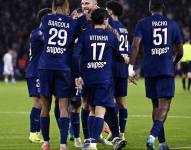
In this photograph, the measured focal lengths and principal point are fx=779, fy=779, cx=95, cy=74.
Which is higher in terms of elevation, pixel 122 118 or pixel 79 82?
pixel 79 82

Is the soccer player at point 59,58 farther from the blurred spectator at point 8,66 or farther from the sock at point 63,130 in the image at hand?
the blurred spectator at point 8,66

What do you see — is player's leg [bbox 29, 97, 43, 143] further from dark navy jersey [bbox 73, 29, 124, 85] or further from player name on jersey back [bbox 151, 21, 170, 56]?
player name on jersey back [bbox 151, 21, 170, 56]

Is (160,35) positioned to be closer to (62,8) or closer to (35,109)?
(62,8)

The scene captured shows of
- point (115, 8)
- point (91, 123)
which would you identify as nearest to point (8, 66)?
point (115, 8)

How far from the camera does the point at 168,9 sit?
182 ft

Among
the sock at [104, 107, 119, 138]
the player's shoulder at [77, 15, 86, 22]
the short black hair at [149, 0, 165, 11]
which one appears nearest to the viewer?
the short black hair at [149, 0, 165, 11]

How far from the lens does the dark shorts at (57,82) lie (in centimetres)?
1265

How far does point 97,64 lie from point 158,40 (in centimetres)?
108

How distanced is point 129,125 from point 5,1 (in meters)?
37.2

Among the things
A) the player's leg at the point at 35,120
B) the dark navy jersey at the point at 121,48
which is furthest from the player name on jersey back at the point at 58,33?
the player's leg at the point at 35,120

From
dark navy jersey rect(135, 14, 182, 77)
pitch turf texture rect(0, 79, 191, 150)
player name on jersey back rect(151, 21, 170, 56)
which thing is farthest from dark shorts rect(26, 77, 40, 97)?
player name on jersey back rect(151, 21, 170, 56)

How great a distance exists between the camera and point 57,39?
1259 cm

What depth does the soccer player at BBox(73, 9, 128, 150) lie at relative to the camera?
497 inches

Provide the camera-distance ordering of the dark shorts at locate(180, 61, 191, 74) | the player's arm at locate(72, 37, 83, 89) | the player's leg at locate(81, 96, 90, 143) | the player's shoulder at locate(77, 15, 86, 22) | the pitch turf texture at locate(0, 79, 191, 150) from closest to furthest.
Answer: the player's arm at locate(72, 37, 83, 89)
the player's shoulder at locate(77, 15, 86, 22)
the player's leg at locate(81, 96, 90, 143)
the pitch turf texture at locate(0, 79, 191, 150)
the dark shorts at locate(180, 61, 191, 74)
